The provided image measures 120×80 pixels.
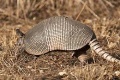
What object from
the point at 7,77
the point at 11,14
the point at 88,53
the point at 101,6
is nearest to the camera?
the point at 7,77

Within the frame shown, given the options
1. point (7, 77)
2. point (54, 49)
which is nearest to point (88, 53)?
point (54, 49)

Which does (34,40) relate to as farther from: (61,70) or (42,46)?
(61,70)

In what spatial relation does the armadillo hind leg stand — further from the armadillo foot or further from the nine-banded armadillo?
the nine-banded armadillo

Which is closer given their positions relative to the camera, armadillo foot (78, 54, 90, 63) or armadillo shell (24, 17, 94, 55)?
armadillo shell (24, 17, 94, 55)

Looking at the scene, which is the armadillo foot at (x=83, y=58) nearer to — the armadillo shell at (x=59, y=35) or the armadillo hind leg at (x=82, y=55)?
the armadillo hind leg at (x=82, y=55)

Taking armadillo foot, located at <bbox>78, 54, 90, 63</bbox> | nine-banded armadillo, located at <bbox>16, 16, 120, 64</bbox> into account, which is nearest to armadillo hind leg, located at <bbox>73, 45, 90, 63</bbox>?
armadillo foot, located at <bbox>78, 54, 90, 63</bbox>

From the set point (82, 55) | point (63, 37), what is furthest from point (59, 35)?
point (82, 55)
